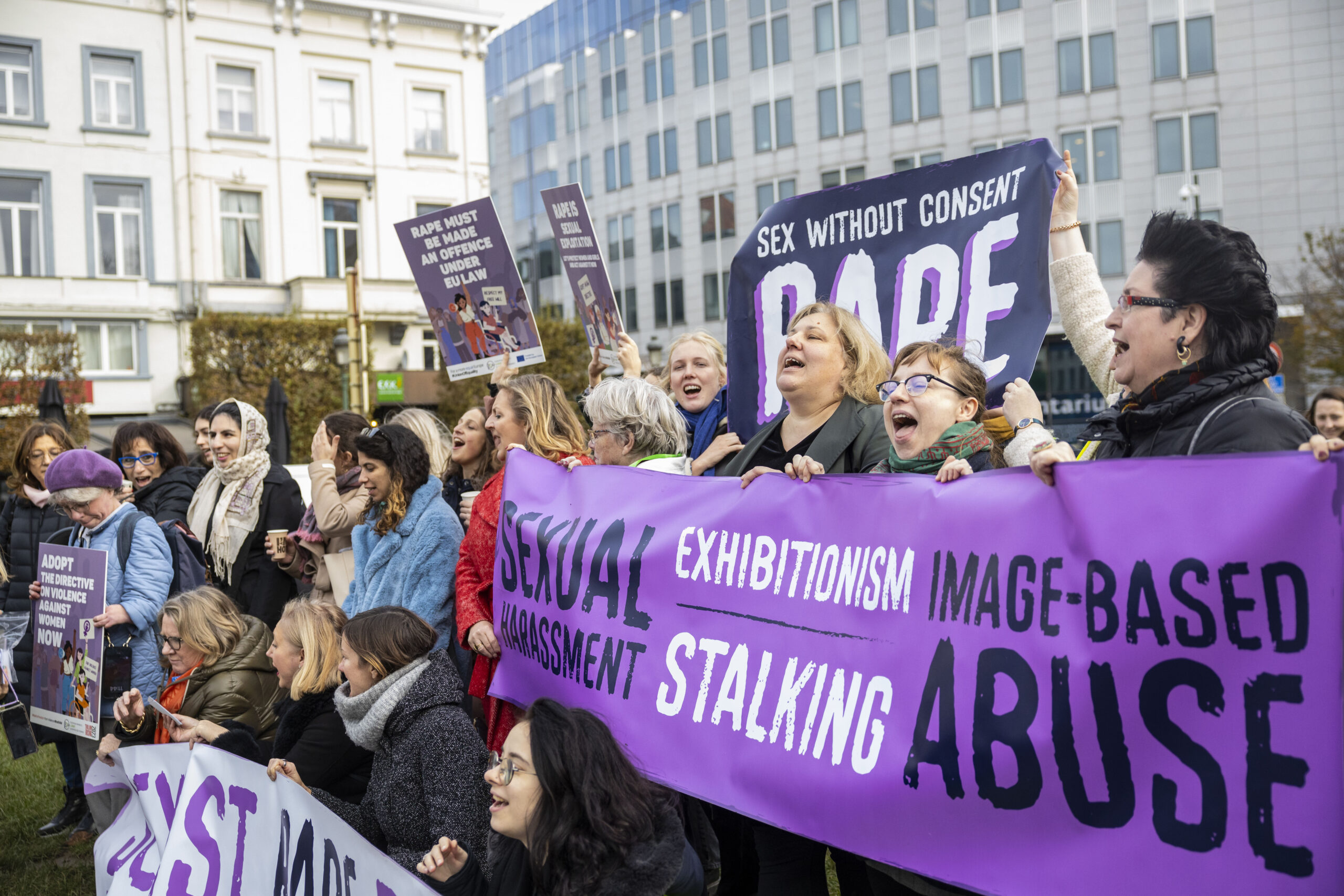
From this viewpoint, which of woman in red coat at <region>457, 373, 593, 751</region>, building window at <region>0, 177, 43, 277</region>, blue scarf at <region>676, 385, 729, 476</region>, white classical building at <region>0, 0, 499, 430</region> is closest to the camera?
woman in red coat at <region>457, 373, 593, 751</region>

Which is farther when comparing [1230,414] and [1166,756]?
[1230,414]

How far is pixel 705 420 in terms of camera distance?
4.88 meters

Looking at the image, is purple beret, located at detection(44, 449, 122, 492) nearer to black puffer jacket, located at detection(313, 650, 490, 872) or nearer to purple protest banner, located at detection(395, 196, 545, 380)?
purple protest banner, located at detection(395, 196, 545, 380)

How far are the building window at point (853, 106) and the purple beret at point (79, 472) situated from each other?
112 feet

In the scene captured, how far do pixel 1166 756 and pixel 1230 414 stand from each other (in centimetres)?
71

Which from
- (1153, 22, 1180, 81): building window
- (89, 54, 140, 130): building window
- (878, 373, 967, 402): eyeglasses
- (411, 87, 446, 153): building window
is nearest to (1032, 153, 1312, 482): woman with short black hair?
(878, 373, 967, 402): eyeglasses

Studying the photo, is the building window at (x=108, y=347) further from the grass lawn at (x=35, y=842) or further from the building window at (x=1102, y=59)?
the building window at (x=1102, y=59)

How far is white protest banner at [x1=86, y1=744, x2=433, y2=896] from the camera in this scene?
3033mm

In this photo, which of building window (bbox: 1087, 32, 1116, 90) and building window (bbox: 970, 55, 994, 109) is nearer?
building window (bbox: 1087, 32, 1116, 90)

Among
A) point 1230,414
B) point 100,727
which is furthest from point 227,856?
point 1230,414

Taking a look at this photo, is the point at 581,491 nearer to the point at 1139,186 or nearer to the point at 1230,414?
the point at 1230,414

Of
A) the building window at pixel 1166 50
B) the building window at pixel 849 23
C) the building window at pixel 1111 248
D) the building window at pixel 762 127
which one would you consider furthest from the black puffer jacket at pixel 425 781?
the building window at pixel 762 127

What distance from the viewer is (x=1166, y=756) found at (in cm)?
210

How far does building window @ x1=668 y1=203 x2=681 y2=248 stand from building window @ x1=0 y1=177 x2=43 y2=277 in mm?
22214
